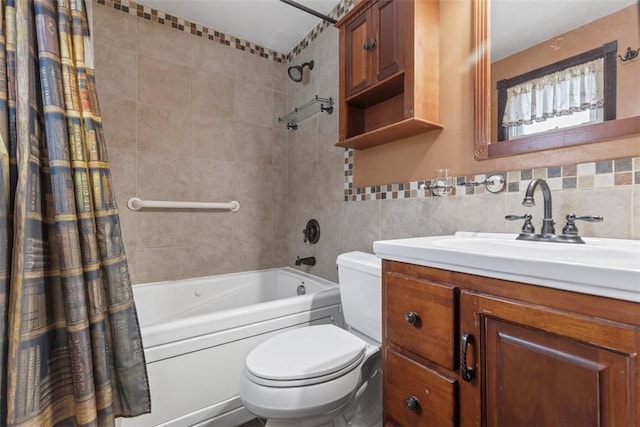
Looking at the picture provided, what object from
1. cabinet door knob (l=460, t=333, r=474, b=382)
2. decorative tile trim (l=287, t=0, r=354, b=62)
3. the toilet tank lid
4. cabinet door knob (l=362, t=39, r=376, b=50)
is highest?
decorative tile trim (l=287, t=0, r=354, b=62)

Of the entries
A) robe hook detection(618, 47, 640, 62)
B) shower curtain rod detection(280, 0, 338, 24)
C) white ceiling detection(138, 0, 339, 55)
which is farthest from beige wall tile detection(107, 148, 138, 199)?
robe hook detection(618, 47, 640, 62)

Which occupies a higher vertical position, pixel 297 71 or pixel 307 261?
pixel 297 71

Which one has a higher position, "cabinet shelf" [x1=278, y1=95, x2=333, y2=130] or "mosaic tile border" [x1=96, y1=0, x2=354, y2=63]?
"mosaic tile border" [x1=96, y1=0, x2=354, y2=63]

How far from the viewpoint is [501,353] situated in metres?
0.63

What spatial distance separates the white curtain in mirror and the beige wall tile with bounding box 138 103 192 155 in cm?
197

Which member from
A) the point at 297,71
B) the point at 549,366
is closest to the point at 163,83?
the point at 297,71

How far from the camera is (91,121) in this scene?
36.4 inches

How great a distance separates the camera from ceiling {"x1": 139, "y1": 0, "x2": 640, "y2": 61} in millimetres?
983

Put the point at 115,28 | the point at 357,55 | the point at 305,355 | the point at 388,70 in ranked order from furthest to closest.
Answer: the point at 115,28 < the point at 357,55 < the point at 388,70 < the point at 305,355

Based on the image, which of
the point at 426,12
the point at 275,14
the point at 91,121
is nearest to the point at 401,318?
the point at 91,121

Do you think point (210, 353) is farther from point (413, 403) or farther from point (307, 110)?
point (307, 110)

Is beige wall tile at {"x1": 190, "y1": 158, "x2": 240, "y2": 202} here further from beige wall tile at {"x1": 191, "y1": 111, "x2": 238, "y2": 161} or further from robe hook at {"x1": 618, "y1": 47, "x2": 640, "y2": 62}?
robe hook at {"x1": 618, "y1": 47, "x2": 640, "y2": 62}

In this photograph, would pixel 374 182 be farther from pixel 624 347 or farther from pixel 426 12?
pixel 624 347

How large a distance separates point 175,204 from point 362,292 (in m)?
1.45
